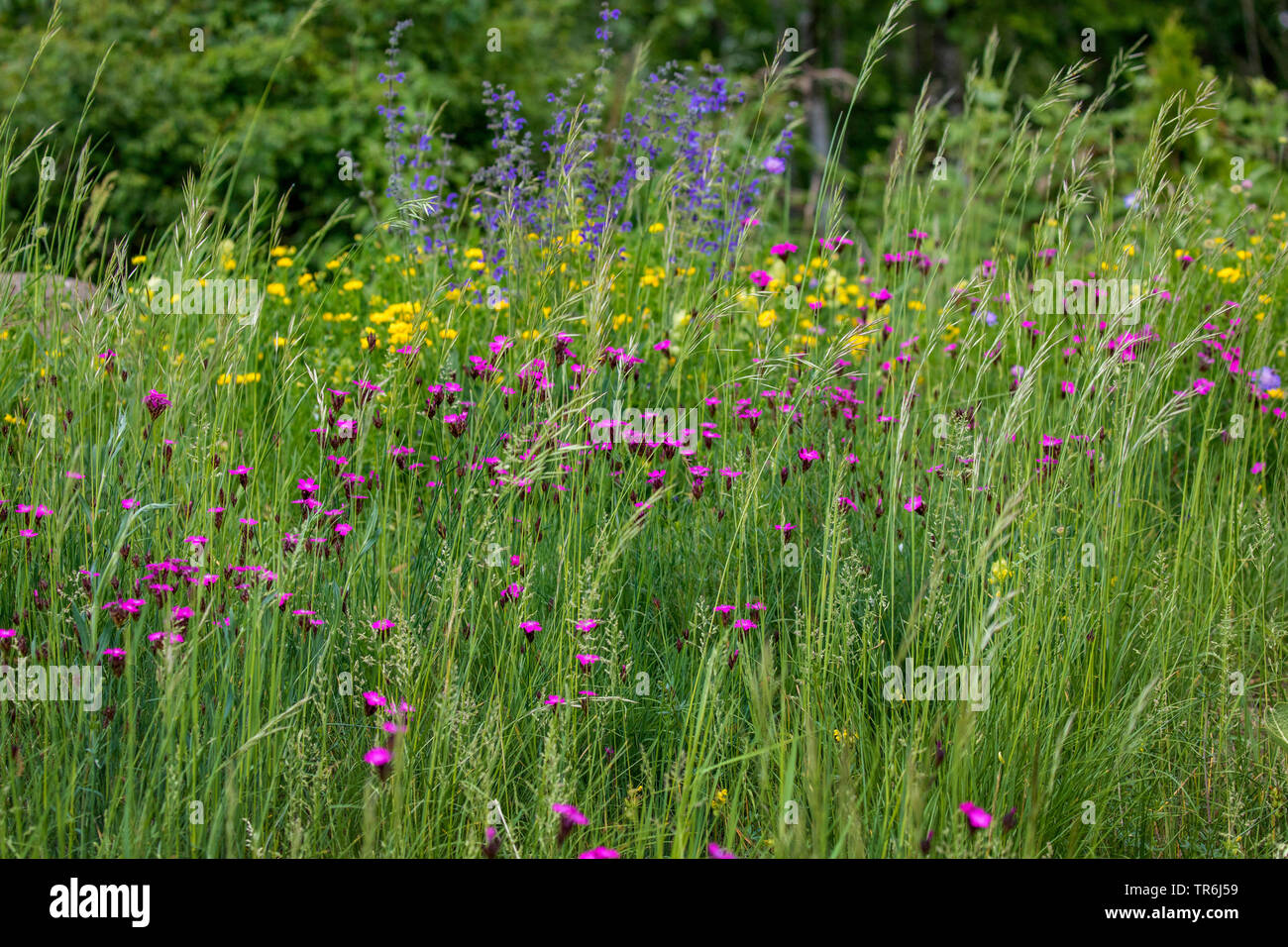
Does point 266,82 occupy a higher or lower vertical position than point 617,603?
higher

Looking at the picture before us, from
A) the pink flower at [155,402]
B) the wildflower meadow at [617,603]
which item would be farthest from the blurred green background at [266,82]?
the pink flower at [155,402]

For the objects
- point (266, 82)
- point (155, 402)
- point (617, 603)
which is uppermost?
point (266, 82)

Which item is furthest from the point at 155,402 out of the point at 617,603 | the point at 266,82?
the point at 266,82

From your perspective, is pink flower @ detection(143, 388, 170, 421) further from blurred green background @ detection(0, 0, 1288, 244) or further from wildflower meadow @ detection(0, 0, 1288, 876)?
blurred green background @ detection(0, 0, 1288, 244)

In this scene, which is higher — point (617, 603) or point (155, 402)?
point (155, 402)

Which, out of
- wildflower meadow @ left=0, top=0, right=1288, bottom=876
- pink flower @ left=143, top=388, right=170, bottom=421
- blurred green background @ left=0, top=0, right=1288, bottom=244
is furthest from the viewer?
blurred green background @ left=0, top=0, right=1288, bottom=244

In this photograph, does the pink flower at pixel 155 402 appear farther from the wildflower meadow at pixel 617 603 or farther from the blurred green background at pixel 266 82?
the blurred green background at pixel 266 82

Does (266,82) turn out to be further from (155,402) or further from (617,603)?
(617,603)

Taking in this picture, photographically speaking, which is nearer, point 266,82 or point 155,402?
point 155,402

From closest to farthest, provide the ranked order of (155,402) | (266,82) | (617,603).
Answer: (155,402), (617,603), (266,82)

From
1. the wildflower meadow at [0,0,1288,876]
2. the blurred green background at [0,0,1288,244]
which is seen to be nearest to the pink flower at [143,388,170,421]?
the wildflower meadow at [0,0,1288,876]

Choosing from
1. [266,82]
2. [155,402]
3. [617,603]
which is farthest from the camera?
[266,82]

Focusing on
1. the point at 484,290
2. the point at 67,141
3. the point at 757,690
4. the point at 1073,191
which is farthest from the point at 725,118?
the point at 67,141
